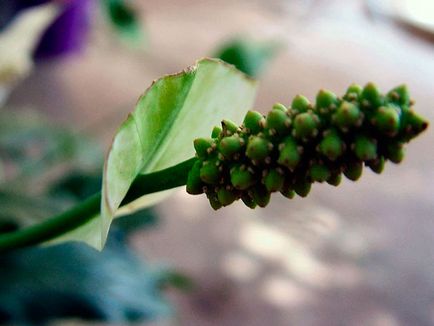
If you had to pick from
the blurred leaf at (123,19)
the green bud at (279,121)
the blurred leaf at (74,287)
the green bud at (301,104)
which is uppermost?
the green bud at (301,104)

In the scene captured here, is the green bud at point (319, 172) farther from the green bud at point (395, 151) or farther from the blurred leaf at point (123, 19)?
the blurred leaf at point (123, 19)

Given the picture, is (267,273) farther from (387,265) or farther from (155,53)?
(155,53)

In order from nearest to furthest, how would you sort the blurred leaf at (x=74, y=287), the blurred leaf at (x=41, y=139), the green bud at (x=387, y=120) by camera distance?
1. the green bud at (x=387, y=120)
2. the blurred leaf at (x=74, y=287)
3. the blurred leaf at (x=41, y=139)

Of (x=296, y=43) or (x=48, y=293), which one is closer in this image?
(x=48, y=293)

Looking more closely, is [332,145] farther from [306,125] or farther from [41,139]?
[41,139]

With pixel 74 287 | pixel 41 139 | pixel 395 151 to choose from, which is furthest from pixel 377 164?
pixel 41 139

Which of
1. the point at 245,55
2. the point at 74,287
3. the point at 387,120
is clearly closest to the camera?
the point at 387,120

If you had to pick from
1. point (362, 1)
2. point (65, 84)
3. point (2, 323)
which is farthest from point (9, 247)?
point (362, 1)

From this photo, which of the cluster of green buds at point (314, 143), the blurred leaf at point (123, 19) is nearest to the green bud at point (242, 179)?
the cluster of green buds at point (314, 143)
